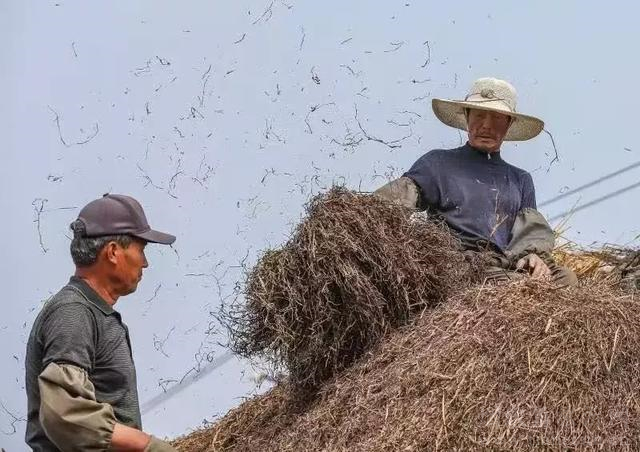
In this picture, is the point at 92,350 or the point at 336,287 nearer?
the point at 92,350

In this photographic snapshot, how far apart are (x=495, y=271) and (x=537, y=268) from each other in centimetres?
21

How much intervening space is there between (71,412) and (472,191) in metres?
2.12

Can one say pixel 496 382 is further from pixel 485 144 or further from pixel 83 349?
pixel 485 144

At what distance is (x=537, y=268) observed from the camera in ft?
13.1

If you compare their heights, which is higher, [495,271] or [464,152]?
[464,152]

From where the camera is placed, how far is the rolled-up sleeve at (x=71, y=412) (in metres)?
2.59

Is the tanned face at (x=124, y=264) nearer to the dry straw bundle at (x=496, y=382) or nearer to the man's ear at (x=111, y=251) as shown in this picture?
the man's ear at (x=111, y=251)

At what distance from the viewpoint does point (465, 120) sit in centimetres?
458

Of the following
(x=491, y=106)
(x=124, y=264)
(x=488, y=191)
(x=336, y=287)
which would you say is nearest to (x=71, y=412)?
(x=124, y=264)

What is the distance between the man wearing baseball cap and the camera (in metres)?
2.61

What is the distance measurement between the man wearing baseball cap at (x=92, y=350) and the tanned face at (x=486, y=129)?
68.5 inches

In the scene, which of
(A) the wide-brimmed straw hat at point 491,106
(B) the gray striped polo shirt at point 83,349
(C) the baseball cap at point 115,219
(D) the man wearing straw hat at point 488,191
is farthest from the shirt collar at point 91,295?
(A) the wide-brimmed straw hat at point 491,106

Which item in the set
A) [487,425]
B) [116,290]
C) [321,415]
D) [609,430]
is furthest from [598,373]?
[116,290]

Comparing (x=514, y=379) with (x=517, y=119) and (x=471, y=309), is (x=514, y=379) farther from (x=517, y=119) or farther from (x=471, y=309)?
(x=517, y=119)
